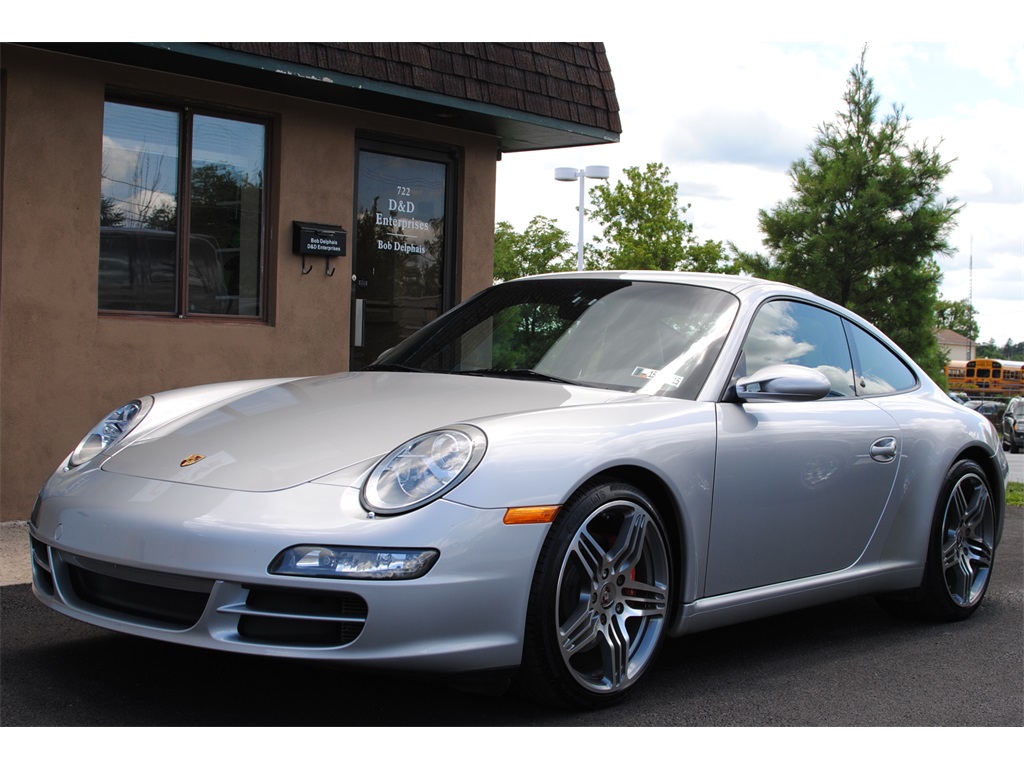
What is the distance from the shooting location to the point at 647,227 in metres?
37.6

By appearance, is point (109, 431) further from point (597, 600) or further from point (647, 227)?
point (647, 227)

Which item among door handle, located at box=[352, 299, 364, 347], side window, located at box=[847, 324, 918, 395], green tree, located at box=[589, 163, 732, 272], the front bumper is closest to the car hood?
the front bumper

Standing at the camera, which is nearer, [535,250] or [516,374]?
[516,374]

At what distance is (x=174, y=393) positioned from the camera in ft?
14.7

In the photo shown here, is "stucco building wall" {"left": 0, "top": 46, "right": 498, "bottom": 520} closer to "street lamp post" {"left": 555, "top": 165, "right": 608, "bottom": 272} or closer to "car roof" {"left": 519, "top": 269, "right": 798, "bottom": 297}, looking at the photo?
"car roof" {"left": 519, "top": 269, "right": 798, "bottom": 297}

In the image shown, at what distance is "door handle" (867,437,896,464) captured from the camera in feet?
15.2

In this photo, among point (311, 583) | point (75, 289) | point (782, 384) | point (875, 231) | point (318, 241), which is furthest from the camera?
point (875, 231)

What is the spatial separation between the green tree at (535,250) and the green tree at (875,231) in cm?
1853

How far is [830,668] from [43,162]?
17.7 feet

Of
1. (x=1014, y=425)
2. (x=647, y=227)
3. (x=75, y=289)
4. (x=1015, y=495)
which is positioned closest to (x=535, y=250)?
(x=647, y=227)

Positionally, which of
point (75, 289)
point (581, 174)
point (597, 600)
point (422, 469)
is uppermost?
point (581, 174)

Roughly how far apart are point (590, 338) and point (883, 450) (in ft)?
4.42

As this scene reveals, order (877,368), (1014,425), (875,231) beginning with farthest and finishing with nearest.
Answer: (1014,425), (875,231), (877,368)
